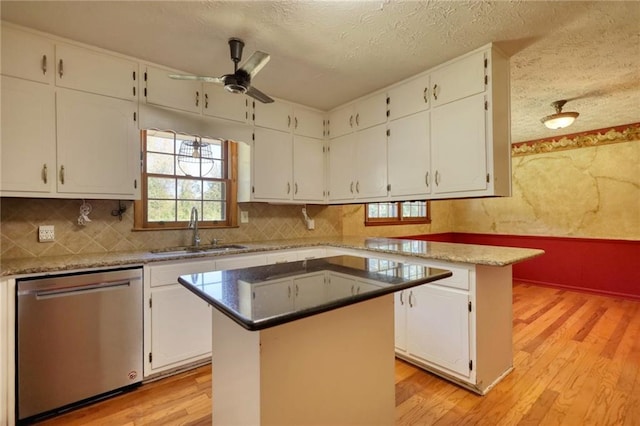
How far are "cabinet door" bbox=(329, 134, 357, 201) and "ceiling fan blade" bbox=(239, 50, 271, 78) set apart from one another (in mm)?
1621

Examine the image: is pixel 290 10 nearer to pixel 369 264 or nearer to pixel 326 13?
pixel 326 13

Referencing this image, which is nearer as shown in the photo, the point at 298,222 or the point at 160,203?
the point at 160,203

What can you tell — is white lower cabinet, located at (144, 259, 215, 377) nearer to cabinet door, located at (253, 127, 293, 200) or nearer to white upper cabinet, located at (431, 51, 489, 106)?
cabinet door, located at (253, 127, 293, 200)

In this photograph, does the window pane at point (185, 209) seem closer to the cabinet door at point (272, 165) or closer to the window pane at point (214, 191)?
the window pane at point (214, 191)

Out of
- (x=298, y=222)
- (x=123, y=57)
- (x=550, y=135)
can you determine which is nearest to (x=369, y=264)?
(x=298, y=222)

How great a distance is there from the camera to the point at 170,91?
252 cm

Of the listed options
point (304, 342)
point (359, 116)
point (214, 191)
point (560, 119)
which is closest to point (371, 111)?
point (359, 116)

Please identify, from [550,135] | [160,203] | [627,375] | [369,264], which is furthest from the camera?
[550,135]

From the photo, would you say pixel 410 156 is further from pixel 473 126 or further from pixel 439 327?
pixel 439 327

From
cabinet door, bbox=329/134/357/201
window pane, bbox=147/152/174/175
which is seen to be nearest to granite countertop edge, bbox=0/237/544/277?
window pane, bbox=147/152/174/175

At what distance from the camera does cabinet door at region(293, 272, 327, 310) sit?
0.99m

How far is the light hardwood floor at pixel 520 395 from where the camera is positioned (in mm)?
1794

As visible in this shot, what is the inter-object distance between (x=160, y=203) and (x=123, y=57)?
3.97ft

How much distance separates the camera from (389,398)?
4.83ft
